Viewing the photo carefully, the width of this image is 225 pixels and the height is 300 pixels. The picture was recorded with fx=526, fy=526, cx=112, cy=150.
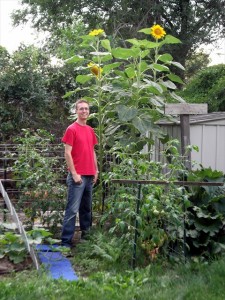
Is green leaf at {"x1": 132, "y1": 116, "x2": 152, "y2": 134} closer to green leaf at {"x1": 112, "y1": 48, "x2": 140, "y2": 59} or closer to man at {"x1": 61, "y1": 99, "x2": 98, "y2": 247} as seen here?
man at {"x1": 61, "y1": 99, "x2": 98, "y2": 247}

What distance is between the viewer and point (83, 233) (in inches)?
236

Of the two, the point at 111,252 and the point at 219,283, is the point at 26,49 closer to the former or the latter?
the point at 111,252

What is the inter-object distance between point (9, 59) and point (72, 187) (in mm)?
5910

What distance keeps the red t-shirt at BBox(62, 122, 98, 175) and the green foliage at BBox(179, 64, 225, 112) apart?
655 cm

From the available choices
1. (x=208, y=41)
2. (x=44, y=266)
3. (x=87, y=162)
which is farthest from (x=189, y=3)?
(x=44, y=266)

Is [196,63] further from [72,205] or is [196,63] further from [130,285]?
[130,285]

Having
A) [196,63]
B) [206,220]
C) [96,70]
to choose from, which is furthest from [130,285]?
[196,63]

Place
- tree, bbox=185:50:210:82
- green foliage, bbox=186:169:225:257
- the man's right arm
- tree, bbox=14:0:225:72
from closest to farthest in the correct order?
green foliage, bbox=186:169:225:257 < the man's right arm < tree, bbox=14:0:225:72 < tree, bbox=185:50:210:82

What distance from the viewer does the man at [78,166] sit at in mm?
5672

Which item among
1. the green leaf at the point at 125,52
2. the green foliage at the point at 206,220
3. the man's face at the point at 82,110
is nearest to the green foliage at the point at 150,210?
the green foliage at the point at 206,220

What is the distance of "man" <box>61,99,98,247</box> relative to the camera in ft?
18.6

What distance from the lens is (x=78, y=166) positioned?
5.78m

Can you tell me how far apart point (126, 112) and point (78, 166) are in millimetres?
827

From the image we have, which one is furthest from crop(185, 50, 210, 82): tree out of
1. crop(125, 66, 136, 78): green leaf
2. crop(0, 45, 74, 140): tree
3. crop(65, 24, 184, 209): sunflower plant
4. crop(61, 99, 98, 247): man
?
crop(61, 99, 98, 247): man
